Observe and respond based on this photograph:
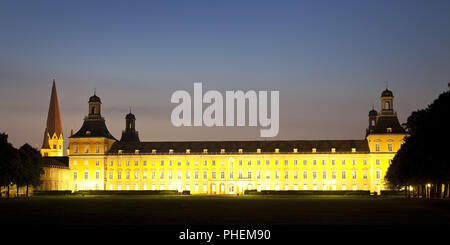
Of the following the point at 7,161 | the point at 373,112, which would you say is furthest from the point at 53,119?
the point at 7,161

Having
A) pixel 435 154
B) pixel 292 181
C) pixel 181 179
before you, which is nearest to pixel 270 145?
pixel 292 181

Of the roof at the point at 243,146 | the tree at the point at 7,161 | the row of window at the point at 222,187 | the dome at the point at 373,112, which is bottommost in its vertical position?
the row of window at the point at 222,187

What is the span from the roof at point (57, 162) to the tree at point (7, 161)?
1180 inches

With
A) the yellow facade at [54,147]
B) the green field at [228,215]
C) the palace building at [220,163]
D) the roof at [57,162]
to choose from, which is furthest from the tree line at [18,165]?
the yellow facade at [54,147]

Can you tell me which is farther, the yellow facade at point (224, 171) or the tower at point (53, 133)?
the tower at point (53, 133)

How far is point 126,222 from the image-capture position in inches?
920

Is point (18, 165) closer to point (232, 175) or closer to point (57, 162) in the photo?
point (57, 162)

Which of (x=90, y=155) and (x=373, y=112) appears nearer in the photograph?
(x=90, y=155)

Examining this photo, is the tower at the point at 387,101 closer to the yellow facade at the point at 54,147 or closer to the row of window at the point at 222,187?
the row of window at the point at 222,187

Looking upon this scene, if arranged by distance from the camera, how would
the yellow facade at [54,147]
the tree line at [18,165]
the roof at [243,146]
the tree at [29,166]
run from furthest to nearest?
the yellow facade at [54,147], the roof at [243,146], the tree at [29,166], the tree line at [18,165]

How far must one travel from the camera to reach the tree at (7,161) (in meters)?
63.6

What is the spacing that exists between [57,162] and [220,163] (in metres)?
29.5

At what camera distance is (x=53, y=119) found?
160m
